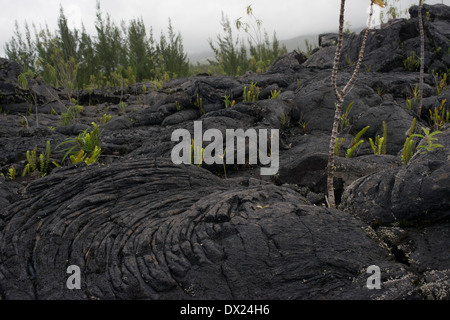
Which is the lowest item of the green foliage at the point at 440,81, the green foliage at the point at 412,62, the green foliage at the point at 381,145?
the green foliage at the point at 381,145

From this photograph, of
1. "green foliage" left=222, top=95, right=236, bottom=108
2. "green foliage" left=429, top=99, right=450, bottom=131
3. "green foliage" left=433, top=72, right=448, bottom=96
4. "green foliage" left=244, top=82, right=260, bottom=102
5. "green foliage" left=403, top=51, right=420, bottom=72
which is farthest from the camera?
"green foliage" left=403, top=51, right=420, bottom=72

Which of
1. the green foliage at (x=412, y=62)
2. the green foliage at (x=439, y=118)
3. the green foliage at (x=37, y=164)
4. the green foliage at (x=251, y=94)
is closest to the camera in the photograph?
the green foliage at (x=37, y=164)

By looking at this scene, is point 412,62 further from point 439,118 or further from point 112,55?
point 112,55

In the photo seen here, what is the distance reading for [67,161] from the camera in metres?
5.70

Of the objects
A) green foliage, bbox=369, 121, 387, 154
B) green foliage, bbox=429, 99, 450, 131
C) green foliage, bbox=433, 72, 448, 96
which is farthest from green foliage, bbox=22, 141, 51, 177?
green foliage, bbox=433, 72, 448, 96

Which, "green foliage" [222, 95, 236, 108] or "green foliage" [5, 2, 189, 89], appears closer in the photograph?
"green foliage" [222, 95, 236, 108]

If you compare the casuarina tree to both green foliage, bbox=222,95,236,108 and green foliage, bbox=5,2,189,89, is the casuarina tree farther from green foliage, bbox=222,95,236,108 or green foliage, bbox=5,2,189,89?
green foliage, bbox=5,2,189,89

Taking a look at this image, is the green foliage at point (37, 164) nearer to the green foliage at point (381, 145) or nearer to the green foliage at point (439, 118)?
the green foliage at point (381, 145)

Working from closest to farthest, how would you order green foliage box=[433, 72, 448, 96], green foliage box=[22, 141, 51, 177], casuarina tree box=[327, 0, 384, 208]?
casuarina tree box=[327, 0, 384, 208], green foliage box=[22, 141, 51, 177], green foliage box=[433, 72, 448, 96]

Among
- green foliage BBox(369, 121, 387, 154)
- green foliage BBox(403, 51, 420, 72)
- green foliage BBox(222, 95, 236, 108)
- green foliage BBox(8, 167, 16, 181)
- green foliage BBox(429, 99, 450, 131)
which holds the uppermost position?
green foliage BBox(403, 51, 420, 72)

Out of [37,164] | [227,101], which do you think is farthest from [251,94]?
[37,164]

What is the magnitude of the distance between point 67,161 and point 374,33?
10.6 meters

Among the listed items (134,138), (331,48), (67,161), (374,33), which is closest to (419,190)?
(67,161)

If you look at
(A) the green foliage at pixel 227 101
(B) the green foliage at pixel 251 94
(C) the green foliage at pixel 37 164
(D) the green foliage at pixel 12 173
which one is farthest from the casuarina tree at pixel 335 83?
(B) the green foliage at pixel 251 94
